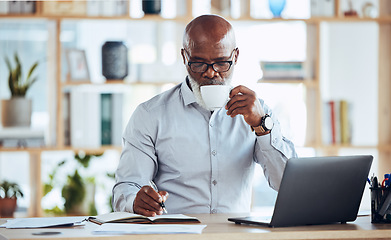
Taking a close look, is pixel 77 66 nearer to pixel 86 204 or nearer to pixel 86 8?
pixel 86 8

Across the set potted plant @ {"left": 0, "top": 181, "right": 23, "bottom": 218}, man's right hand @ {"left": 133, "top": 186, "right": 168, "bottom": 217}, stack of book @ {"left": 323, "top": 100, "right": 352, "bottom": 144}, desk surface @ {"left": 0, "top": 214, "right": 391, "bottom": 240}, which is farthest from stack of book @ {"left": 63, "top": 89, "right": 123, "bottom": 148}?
desk surface @ {"left": 0, "top": 214, "right": 391, "bottom": 240}

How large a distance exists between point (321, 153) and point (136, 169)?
78.9 inches

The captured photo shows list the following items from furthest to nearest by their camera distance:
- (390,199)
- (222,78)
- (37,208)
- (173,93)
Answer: (37,208) < (173,93) < (222,78) < (390,199)

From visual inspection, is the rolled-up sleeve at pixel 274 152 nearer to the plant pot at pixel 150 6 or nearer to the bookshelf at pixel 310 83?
the bookshelf at pixel 310 83

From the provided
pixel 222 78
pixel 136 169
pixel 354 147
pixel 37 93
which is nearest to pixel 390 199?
pixel 222 78

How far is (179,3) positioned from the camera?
4.05 metres

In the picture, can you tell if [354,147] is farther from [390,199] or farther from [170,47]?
[390,199]

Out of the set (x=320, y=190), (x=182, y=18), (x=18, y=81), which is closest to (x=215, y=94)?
(x=320, y=190)

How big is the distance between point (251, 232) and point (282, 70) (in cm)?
244

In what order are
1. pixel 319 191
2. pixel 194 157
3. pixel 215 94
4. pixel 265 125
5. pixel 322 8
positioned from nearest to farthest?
pixel 319 191
pixel 215 94
pixel 265 125
pixel 194 157
pixel 322 8

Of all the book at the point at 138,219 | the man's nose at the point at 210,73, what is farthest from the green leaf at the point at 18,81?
the book at the point at 138,219

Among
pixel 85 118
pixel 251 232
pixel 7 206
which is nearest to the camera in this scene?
pixel 251 232

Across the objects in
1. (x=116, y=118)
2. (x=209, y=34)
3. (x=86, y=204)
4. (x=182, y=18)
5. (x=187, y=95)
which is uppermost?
(x=182, y=18)

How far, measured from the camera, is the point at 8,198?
143 inches
